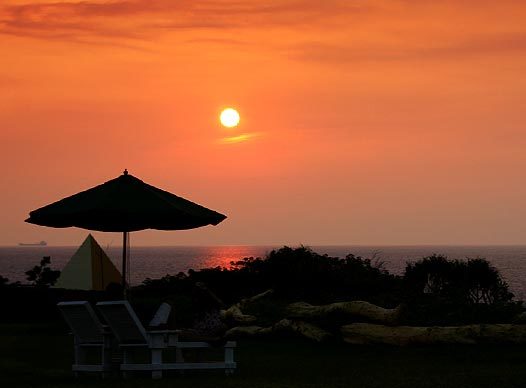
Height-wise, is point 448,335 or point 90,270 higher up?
point 90,270

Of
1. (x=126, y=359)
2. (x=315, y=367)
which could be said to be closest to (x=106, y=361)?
(x=126, y=359)

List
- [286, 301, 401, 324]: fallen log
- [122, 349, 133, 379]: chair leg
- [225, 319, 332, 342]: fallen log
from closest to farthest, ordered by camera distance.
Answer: [122, 349, 133, 379]: chair leg
[225, 319, 332, 342]: fallen log
[286, 301, 401, 324]: fallen log

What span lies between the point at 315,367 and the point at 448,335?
3611mm

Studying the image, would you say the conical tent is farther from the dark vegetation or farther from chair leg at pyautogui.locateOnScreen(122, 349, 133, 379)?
chair leg at pyautogui.locateOnScreen(122, 349, 133, 379)

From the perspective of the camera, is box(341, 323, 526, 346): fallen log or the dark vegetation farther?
the dark vegetation

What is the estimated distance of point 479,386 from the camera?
572 inches

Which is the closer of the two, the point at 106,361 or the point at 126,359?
the point at 126,359

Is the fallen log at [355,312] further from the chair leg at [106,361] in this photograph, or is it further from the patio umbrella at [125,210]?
the chair leg at [106,361]

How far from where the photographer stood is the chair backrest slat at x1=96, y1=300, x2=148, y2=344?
15.7 m

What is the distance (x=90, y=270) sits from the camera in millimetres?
27891

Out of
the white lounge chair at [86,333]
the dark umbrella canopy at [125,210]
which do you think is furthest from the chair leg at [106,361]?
the dark umbrella canopy at [125,210]

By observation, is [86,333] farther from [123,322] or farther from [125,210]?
[125,210]

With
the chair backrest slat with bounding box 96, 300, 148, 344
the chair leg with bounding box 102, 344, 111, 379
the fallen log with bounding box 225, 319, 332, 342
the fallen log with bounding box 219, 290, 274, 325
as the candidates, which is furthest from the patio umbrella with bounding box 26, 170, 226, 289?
the fallen log with bounding box 219, 290, 274, 325

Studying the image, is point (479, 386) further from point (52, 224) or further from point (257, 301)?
point (257, 301)
